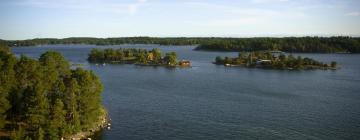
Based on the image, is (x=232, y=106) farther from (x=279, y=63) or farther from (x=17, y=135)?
(x=279, y=63)

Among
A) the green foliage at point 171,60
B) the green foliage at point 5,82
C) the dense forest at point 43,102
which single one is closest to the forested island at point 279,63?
the green foliage at point 171,60

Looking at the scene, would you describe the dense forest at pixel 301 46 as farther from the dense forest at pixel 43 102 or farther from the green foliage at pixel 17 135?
the green foliage at pixel 17 135

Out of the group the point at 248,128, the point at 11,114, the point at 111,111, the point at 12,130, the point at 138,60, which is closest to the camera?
the point at 12,130

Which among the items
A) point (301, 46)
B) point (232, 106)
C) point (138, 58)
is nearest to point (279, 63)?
point (138, 58)

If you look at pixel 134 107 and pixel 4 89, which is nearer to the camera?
pixel 4 89

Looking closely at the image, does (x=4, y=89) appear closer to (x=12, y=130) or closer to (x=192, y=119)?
(x=12, y=130)

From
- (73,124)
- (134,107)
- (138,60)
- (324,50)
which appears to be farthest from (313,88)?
(324,50)
